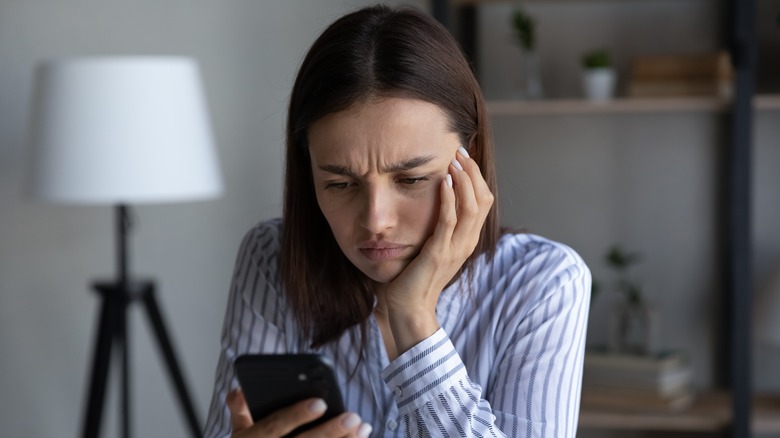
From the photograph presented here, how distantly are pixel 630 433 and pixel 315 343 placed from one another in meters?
1.57

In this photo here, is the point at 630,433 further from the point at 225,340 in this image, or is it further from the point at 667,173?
the point at 225,340

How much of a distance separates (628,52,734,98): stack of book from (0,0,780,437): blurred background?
16 cm

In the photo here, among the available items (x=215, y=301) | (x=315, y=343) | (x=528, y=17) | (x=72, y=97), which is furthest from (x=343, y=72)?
(x=215, y=301)

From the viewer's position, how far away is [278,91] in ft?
9.28

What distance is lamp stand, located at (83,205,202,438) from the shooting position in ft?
7.73

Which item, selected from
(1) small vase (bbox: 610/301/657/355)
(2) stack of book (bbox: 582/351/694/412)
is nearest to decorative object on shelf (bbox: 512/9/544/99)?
(1) small vase (bbox: 610/301/657/355)

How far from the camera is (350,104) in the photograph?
4.00ft

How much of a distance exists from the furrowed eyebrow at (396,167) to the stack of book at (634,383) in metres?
1.35

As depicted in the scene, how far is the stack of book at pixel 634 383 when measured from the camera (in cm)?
239

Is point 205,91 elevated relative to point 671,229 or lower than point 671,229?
elevated

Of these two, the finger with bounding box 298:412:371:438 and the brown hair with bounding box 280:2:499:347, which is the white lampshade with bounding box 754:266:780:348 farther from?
the finger with bounding box 298:412:371:438

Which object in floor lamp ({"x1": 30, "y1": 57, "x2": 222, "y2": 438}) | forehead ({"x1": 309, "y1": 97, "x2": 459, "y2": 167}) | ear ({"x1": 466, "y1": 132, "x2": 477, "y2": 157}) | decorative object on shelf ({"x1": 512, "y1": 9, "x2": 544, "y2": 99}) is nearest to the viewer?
forehead ({"x1": 309, "y1": 97, "x2": 459, "y2": 167})

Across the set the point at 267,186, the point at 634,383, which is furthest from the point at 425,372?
the point at 267,186

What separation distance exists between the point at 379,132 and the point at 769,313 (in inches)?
58.3
